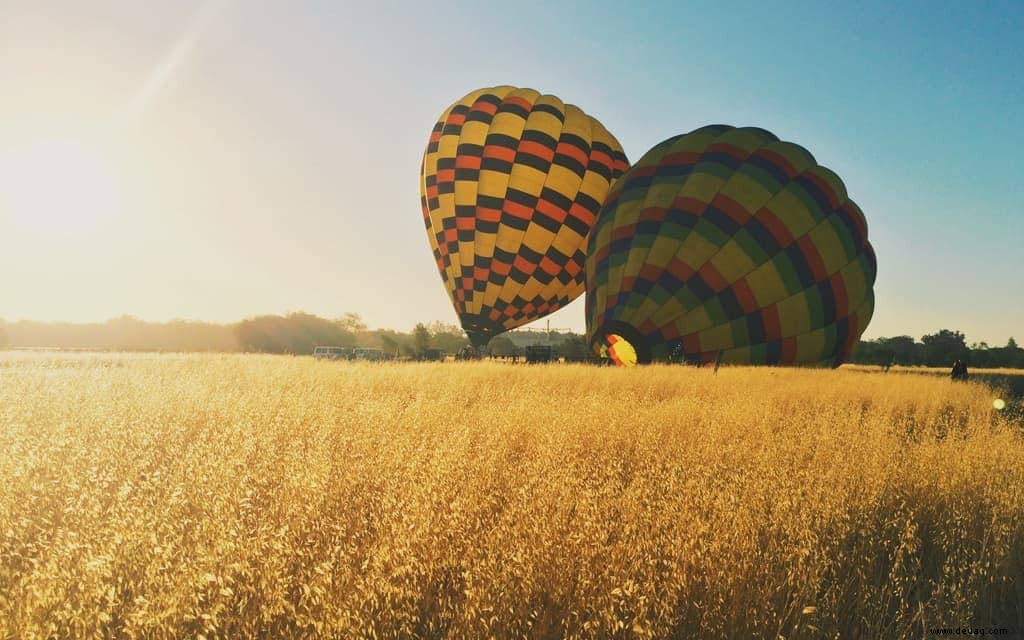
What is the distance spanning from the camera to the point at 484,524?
3.24 m

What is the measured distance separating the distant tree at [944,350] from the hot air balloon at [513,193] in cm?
4305

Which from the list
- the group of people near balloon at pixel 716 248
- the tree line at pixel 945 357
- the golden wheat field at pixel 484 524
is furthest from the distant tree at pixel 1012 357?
the golden wheat field at pixel 484 524

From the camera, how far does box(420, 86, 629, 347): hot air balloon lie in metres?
19.8

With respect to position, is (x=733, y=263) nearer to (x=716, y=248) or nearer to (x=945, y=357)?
(x=716, y=248)

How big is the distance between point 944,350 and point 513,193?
5923cm

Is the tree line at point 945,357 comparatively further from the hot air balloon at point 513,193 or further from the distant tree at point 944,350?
the hot air balloon at point 513,193

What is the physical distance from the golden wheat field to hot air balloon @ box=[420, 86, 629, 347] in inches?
534

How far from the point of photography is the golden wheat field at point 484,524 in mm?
2359

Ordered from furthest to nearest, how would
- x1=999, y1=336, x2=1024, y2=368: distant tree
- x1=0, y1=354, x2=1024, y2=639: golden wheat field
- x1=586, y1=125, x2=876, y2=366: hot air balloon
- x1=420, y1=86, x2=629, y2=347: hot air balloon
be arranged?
x1=999, y1=336, x2=1024, y2=368: distant tree → x1=420, y1=86, x2=629, y2=347: hot air balloon → x1=586, y1=125, x2=876, y2=366: hot air balloon → x1=0, y1=354, x2=1024, y2=639: golden wheat field

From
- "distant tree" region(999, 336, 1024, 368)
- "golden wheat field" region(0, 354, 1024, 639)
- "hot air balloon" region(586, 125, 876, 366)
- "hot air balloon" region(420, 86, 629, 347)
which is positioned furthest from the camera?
"distant tree" region(999, 336, 1024, 368)

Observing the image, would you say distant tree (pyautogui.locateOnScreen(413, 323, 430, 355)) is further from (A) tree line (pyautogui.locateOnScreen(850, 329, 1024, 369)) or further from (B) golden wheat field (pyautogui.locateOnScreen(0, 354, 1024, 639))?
(B) golden wheat field (pyautogui.locateOnScreen(0, 354, 1024, 639))

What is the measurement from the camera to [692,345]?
14.7 metres

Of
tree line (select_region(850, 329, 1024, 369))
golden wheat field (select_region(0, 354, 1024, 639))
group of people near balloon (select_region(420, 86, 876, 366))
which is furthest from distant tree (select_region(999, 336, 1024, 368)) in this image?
golden wheat field (select_region(0, 354, 1024, 639))

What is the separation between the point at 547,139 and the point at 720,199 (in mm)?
7183
